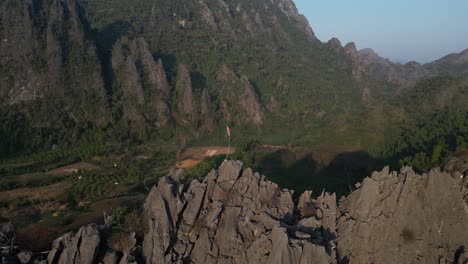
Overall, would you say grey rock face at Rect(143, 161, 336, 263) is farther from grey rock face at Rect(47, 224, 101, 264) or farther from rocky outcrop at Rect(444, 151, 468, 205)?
rocky outcrop at Rect(444, 151, 468, 205)

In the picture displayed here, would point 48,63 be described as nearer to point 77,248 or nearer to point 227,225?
point 77,248

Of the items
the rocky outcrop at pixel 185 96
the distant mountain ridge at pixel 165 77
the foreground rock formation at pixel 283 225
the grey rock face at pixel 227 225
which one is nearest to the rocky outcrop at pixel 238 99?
the distant mountain ridge at pixel 165 77

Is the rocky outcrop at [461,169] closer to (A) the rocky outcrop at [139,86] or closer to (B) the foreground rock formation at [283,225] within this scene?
(B) the foreground rock formation at [283,225]

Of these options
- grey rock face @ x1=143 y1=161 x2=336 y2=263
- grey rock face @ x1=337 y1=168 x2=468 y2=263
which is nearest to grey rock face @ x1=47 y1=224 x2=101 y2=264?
grey rock face @ x1=143 y1=161 x2=336 y2=263

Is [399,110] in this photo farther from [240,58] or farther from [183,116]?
[240,58]

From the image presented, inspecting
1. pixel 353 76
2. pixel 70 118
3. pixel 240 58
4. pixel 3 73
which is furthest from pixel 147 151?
pixel 353 76

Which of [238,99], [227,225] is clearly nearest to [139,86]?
[238,99]
